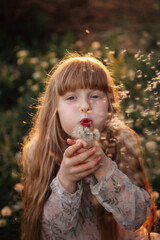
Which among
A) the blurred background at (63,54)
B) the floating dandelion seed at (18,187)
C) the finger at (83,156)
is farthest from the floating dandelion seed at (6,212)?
the finger at (83,156)

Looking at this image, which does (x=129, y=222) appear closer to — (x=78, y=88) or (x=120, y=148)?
(x=120, y=148)

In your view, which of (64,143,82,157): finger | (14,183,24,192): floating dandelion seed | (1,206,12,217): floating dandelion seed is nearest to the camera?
(64,143,82,157): finger

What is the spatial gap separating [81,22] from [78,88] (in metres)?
4.24

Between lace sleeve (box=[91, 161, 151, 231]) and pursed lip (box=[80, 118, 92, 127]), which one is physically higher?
pursed lip (box=[80, 118, 92, 127])

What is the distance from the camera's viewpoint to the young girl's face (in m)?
1.13

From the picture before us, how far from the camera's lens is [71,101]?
1.19 m

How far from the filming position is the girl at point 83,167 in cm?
112

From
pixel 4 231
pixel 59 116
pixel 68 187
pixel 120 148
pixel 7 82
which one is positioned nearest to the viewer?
pixel 68 187

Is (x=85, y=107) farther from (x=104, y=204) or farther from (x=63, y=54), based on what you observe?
(x=63, y=54)

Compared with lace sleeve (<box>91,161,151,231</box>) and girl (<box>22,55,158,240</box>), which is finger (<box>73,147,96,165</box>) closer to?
girl (<box>22,55,158,240</box>)

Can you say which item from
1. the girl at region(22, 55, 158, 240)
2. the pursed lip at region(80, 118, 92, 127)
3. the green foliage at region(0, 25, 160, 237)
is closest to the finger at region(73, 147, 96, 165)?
the girl at region(22, 55, 158, 240)

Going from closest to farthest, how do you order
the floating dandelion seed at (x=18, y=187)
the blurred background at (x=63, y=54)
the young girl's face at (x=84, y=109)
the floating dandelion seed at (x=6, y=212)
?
the young girl's face at (x=84, y=109) → the blurred background at (x=63, y=54) → the floating dandelion seed at (x=6, y=212) → the floating dandelion seed at (x=18, y=187)

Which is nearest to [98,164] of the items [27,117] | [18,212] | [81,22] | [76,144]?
[76,144]

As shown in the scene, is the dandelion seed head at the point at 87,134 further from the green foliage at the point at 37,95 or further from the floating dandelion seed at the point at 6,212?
the floating dandelion seed at the point at 6,212
